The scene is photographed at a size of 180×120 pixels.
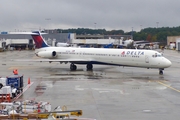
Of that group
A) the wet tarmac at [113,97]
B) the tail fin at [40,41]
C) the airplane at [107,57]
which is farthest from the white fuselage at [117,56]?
the wet tarmac at [113,97]

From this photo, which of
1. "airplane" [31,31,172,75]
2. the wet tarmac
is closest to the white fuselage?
"airplane" [31,31,172,75]

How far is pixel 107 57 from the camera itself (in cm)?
4428

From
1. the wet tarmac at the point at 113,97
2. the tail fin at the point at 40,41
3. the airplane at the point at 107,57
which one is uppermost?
the tail fin at the point at 40,41

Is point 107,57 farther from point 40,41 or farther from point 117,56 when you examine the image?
point 40,41

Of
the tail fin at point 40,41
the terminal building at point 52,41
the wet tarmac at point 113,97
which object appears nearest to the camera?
the wet tarmac at point 113,97

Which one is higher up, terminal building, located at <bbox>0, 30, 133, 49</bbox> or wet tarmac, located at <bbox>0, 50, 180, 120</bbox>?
terminal building, located at <bbox>0, 30, 133, 49</bbox>

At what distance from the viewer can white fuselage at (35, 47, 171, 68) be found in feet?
134

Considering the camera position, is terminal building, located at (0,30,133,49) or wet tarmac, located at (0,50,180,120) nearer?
wet tarmac, located at (0,50,180,120)

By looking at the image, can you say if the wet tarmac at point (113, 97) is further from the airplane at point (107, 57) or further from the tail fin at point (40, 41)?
the tail fin at point (40, 41)

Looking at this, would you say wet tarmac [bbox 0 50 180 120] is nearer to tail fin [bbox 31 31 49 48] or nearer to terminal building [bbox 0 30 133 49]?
tail fin [bbox 31 31 49 48]

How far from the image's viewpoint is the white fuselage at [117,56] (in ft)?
134

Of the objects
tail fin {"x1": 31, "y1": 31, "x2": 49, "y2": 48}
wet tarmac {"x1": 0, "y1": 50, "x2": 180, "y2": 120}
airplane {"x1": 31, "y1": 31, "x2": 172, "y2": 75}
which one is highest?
tail fin {"x1": 31, "y1": 31, "x2": 49, "y2": 48}

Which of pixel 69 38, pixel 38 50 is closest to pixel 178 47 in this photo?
pixel 69 38

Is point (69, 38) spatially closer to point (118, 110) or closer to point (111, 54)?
point (111, 54)
